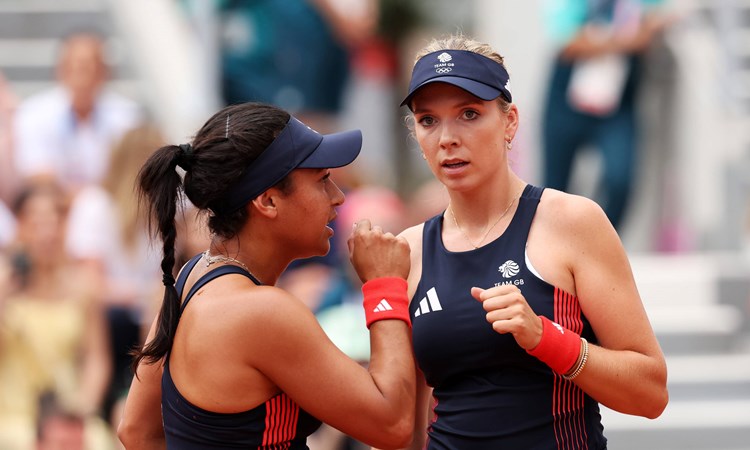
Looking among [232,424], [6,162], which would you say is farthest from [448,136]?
[6,162]

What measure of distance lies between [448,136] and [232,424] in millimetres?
817

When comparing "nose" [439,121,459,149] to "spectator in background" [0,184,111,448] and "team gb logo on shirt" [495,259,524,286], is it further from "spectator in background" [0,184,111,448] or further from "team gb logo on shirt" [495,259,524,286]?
"spectator in background" [0,184,111,448]

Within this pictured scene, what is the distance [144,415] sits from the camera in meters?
3.00

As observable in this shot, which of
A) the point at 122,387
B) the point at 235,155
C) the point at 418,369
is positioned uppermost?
the point at 235,155

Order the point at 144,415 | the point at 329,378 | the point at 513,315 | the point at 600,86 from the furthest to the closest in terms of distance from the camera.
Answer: the point at 600,86, the point at 144,415, the point at 329,378, the point at 513,315

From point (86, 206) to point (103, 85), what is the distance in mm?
881

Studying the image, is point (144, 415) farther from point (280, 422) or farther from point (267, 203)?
point (267, 203)

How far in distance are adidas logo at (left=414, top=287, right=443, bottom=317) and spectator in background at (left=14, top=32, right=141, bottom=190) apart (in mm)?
4077

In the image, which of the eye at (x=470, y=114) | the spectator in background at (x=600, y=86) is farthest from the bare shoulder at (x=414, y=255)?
the spectator in background at (x=600, y=86)

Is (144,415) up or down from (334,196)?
down

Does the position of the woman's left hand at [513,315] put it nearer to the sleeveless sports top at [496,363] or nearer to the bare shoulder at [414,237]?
the sleeveless sports top at [496,363]

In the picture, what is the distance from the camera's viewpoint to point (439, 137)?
9.38 feet

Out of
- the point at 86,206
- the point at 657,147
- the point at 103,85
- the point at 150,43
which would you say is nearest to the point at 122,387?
the point at 86,206

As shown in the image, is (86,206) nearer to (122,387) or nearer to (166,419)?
(122,387)
